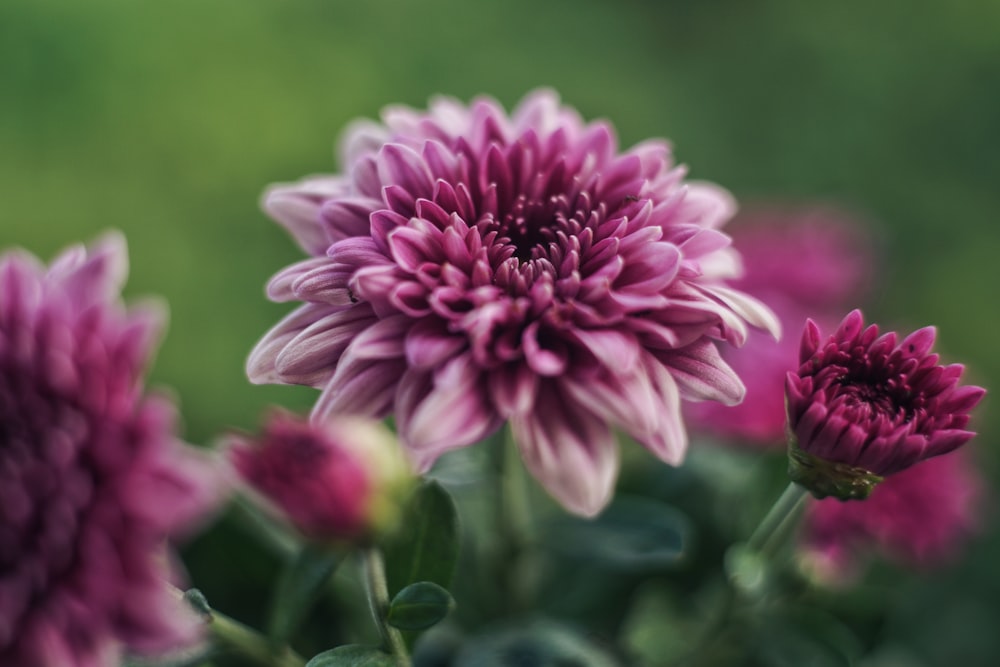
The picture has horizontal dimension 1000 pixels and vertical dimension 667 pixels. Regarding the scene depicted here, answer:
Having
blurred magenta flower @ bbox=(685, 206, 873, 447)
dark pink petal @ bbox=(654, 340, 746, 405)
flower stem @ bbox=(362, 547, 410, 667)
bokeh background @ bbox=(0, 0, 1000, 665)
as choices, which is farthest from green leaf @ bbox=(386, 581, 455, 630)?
bokeh background @ bbox=(0, 0, 1000, 665)

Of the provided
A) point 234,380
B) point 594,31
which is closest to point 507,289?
point 234,380

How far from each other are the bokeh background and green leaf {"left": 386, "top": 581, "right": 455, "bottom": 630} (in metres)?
0.47

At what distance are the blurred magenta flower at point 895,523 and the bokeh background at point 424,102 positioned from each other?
0.31 meters

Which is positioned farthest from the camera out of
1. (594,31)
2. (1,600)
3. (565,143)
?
(594,31)

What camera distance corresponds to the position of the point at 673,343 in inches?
12.1

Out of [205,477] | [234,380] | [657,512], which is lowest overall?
[234,380]

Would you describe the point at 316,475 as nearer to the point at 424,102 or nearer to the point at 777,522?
the point at 777,522

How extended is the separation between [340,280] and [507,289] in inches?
2.4

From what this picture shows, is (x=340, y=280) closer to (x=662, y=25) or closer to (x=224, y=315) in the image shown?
(x=224, y=315)

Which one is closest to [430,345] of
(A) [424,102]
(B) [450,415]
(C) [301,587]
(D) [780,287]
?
(B) [450,415]

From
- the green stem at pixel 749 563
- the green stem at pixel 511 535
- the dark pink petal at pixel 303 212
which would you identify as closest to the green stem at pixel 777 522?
the green stem at pixel 749 563

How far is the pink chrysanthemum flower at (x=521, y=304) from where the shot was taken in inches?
11.9

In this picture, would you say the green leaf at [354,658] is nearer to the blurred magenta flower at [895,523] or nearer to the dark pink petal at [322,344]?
the dark pink petal at [322,344]

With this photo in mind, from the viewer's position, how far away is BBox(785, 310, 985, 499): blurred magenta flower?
1.02 ft
